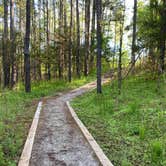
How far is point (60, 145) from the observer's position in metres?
7.69

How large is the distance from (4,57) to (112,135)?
51.9 feet

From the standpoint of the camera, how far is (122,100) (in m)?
14.6

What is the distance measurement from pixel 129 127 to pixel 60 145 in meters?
2.54

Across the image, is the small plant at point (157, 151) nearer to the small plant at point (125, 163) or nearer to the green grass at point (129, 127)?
the green grass at point (129, 127)

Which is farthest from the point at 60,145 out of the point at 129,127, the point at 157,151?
the point at 129,127

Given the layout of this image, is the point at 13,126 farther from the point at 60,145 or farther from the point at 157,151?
the point at 157,151

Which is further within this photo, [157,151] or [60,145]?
[60,145]

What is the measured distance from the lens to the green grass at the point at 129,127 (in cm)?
680

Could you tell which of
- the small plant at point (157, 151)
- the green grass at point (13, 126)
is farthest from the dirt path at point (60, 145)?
the small plant at point (157, 151)

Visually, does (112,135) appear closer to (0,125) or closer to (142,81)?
(0,125)

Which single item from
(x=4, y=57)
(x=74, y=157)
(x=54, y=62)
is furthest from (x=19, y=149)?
(x=54, y=62)

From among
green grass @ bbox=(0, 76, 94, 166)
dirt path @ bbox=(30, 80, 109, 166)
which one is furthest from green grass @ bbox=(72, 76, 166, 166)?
green grass @ bbox=(0, 76, 94, 166)

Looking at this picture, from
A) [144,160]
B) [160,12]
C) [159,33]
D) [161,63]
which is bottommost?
[144,160]

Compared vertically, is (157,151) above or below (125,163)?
above
